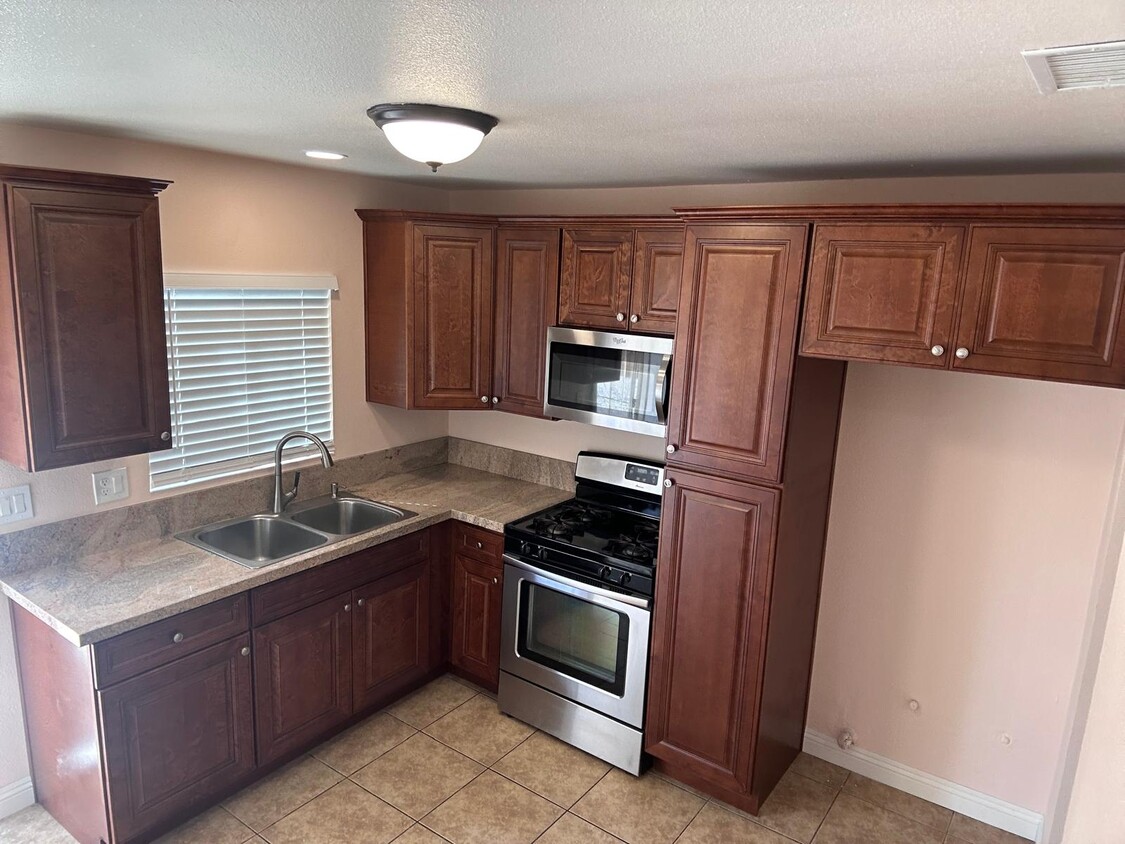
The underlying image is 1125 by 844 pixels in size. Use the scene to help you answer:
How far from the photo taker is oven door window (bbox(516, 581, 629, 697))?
3.03 m

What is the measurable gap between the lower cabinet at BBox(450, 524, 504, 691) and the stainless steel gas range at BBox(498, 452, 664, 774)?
95mm

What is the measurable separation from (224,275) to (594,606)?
201cm

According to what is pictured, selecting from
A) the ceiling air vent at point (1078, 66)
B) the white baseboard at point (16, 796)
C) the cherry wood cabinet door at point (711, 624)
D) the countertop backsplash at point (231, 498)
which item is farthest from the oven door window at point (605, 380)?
the white baseboard at point (16, 796)

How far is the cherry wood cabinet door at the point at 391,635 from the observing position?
3189 mm

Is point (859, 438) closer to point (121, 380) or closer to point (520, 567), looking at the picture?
point (520, 567)

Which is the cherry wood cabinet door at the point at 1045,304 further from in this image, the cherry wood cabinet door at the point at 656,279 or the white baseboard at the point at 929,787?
the white baseboard at the point at 929,787

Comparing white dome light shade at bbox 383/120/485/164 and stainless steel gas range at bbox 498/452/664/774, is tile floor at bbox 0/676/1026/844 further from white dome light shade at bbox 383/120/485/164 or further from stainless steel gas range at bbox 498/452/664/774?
white dome light shade at bbox 383/120/485/164

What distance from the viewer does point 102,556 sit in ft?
8.96

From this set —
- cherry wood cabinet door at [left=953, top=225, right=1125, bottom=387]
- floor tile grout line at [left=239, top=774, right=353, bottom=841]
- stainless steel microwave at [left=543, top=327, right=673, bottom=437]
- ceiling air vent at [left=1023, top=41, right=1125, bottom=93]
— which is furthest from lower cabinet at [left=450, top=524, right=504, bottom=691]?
ceiling air vent at [left=1023, top=41, right=1125, bottom=93]

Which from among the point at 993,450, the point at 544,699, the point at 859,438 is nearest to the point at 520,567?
the point at 544,699

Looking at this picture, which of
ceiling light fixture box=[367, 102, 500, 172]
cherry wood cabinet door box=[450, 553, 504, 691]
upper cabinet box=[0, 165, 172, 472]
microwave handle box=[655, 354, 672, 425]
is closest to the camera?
ceiling light fixture box=[367, 102, 500, 172]

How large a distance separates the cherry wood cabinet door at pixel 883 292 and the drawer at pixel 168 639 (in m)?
2.18

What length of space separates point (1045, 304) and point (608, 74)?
4.72ft

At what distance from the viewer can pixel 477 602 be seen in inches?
137
